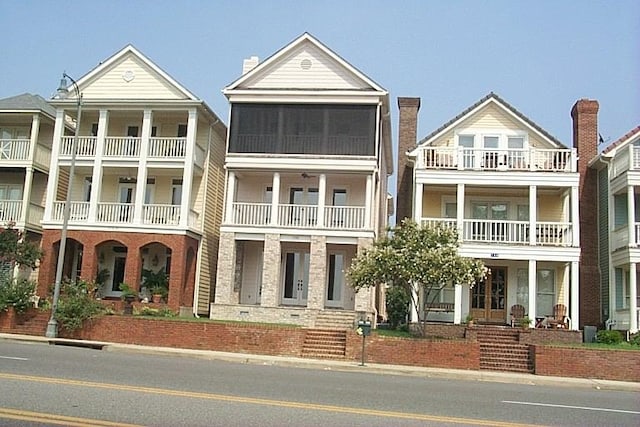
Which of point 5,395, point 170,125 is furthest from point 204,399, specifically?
point 170,125

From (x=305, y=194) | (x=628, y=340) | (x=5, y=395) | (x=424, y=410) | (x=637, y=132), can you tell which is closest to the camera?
(x=5, y=395)

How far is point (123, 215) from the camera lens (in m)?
28.8

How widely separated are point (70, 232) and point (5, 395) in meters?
20.1

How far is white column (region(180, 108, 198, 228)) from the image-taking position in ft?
92.3

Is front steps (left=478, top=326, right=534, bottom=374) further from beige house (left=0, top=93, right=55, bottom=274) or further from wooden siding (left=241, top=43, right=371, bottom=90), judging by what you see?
beige house (left=0, top=93, right=55, bottom=274)

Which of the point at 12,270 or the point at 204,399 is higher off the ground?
the point at 12,270

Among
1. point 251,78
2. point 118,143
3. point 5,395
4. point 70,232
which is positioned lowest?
point 5,395

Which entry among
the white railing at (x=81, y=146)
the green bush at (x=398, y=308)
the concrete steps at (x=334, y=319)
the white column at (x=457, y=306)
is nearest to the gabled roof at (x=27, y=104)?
the white railing at (x=81, y=146)

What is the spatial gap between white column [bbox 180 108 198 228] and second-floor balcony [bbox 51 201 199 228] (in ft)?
1.08

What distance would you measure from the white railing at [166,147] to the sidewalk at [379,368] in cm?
1016

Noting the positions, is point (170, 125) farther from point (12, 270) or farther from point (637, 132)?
point (637, 132)

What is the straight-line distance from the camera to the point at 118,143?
2953 centimetres

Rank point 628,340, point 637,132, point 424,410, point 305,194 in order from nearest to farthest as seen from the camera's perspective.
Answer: point 424,410, point 628,340, point 637,132, point 305,194

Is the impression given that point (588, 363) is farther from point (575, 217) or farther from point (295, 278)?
point (295, 278)
